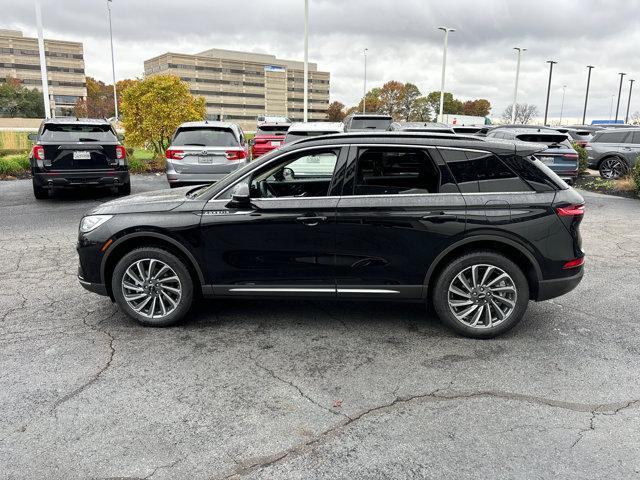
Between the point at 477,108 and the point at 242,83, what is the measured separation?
55171mm

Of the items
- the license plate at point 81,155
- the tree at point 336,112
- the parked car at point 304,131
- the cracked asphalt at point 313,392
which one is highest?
the tree at point 336,112

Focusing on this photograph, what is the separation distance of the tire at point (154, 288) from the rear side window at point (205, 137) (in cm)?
680

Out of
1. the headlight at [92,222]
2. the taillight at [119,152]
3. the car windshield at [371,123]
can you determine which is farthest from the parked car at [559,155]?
the headlight at [92,222]

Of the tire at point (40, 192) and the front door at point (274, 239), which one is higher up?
the front door at point (274, 239)


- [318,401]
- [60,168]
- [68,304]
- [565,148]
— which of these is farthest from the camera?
[565,148]

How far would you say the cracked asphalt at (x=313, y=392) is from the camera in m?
2.91

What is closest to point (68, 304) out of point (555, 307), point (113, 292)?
point (113, 292)

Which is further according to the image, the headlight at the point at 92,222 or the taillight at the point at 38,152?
the taillight at the point at 38,152

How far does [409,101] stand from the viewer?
82688 millimetres

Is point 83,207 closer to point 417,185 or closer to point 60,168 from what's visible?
point 60,168

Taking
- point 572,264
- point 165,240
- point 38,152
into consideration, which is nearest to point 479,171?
point 572,264

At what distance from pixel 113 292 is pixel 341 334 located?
6.86ft

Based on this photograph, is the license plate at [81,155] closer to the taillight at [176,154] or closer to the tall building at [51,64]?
the taillight at [176,154]

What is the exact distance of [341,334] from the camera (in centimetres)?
468
